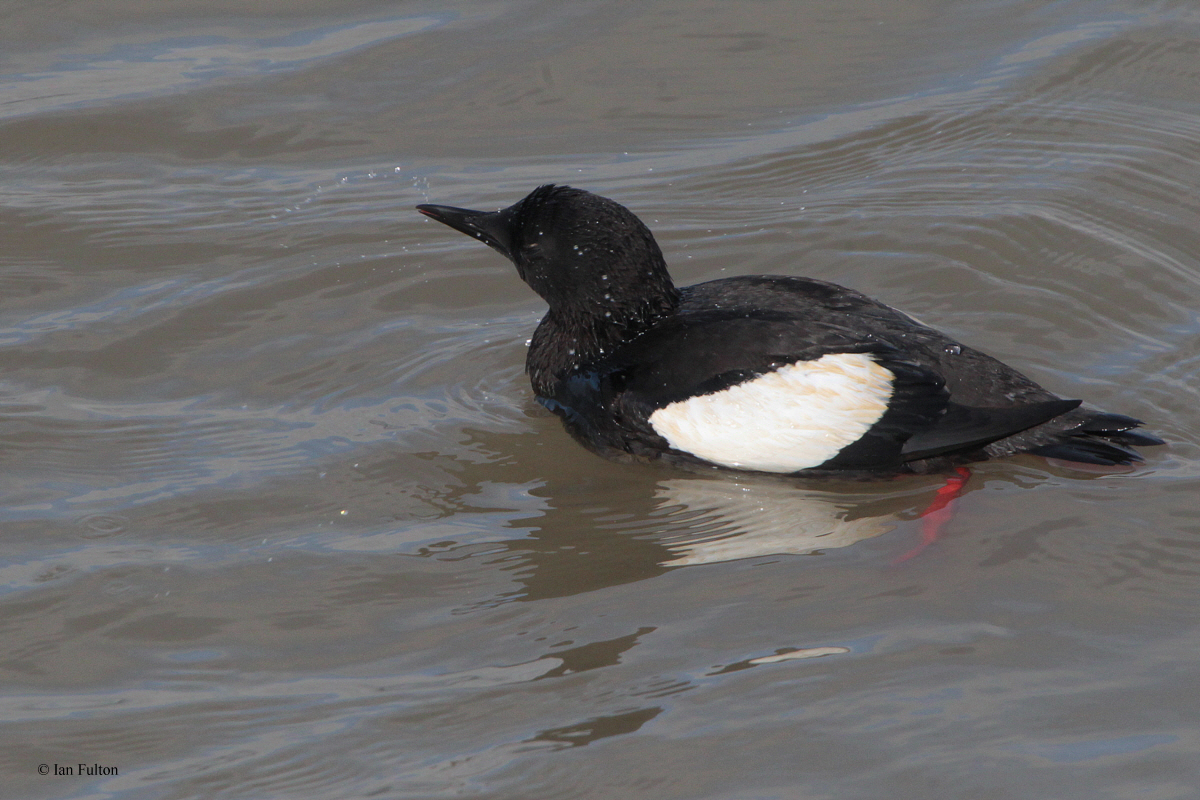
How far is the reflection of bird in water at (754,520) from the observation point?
15.1ft

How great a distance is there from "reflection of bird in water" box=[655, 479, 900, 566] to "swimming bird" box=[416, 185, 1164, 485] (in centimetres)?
10

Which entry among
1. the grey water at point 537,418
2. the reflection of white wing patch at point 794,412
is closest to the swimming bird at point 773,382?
the reflection of white wing patch at point 794,412

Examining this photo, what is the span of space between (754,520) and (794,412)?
17.1 inches

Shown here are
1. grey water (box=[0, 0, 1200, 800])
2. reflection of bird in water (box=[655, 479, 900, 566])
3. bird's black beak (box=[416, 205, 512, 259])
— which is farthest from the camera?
bird's black beak (box=[416, 205, 512, 259])

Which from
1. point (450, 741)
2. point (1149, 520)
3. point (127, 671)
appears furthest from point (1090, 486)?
point (127, 671)

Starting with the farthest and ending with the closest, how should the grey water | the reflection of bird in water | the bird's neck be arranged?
the bird's neck, the reflection of bird in water, the grey water

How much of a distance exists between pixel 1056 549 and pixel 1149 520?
1.31ft

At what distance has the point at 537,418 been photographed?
5574mm

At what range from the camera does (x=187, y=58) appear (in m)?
→ 8.16

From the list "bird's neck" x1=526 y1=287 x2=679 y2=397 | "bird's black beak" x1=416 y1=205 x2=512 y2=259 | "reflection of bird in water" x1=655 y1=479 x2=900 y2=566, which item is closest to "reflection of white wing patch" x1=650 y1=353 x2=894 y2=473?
"reflection of bird in water" x1=655 y1=479 x2=900 y2=566

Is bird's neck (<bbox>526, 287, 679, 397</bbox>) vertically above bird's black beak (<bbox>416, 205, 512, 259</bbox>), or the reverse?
bird's black beak (<bbox>416, 205, 512, 259</bbox>)

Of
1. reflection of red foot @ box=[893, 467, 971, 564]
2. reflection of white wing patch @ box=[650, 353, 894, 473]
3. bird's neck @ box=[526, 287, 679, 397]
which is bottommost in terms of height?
reflection of red foot @ box=[893, 467, 971, 564]

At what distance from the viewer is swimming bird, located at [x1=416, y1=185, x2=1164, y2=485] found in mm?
4789

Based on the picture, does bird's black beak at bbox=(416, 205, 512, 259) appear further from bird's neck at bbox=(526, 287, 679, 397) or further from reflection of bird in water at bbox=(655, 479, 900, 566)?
reflection of bird in water at bbox=(655, 479, 900, 566)
